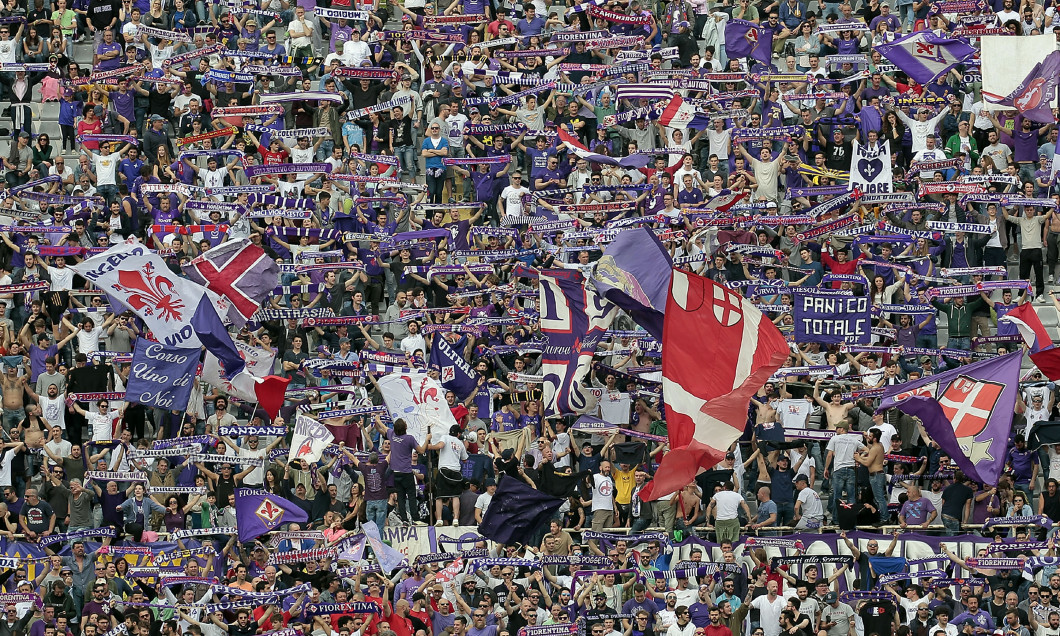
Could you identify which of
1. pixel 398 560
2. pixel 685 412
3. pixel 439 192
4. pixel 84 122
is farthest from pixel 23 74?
pixel 685 412

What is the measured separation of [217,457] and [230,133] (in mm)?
6802

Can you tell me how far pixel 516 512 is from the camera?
96.5 ft

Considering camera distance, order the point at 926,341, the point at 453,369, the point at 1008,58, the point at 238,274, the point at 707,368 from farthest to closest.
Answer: the point at 1008,58 < the point at 238,274 < the point at 926,341 < the point at 453,369 < the point at 707,368

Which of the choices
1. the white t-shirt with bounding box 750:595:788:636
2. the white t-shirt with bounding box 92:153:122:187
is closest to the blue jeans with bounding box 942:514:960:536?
the white t-shirt with bounding box 750:595:788:636

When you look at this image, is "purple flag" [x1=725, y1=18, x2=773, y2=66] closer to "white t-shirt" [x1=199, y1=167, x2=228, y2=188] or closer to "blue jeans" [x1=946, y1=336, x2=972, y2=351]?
"blue jeans" [x1=946, y1=336, x2=972, y2=351]

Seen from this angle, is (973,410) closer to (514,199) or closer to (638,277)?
(638,277)

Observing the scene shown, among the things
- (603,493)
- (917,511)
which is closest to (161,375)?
(603,493)

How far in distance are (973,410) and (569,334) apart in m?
5.36

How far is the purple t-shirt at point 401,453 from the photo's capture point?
98.8ft

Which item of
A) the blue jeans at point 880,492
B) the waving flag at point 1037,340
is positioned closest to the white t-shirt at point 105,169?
the blue jeans at point 880,492

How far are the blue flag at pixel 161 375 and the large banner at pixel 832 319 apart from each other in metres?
7.73

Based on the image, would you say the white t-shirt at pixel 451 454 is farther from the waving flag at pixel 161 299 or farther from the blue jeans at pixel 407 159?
the blue jeans at pixel 407 159

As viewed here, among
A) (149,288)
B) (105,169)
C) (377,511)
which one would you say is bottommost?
(377,511)

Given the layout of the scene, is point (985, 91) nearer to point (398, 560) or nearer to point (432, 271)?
point (432, 271)
